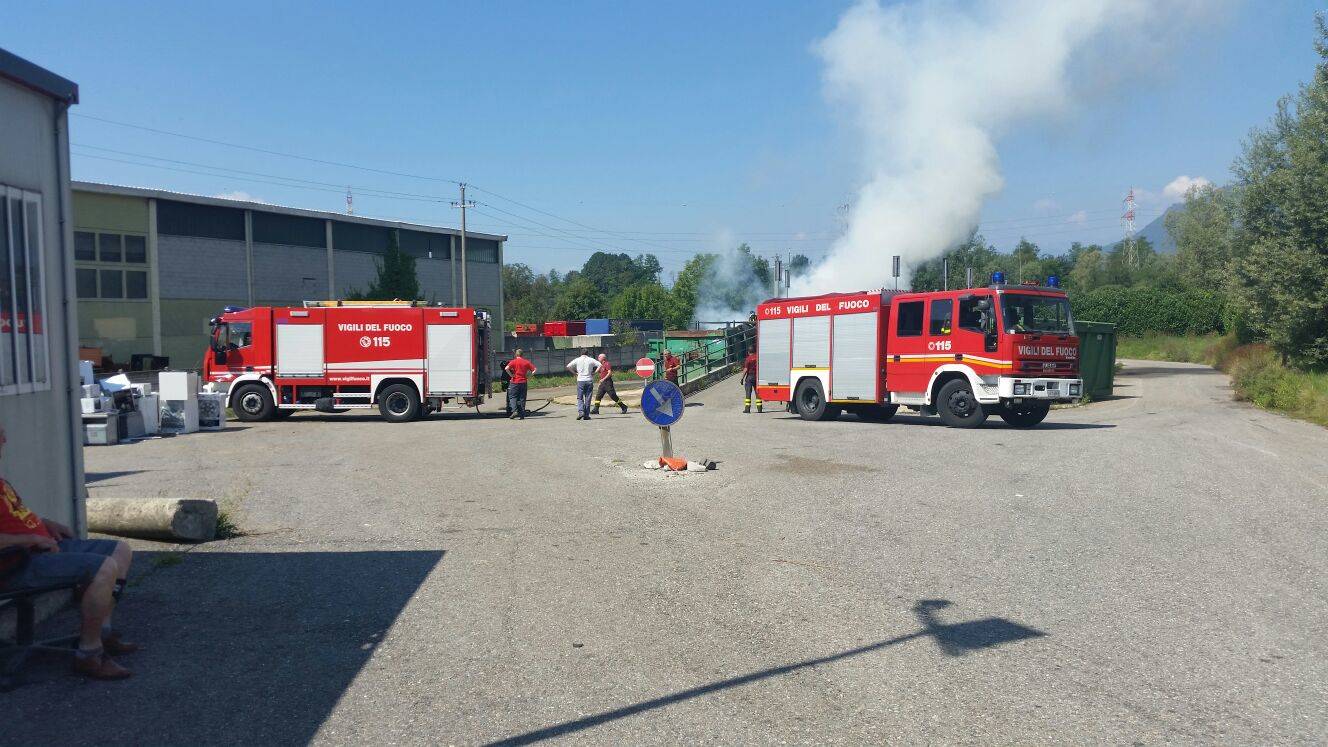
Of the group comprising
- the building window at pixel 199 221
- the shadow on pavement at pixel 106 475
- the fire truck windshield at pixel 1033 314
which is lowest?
the shadow on pavement at pixel 106 475

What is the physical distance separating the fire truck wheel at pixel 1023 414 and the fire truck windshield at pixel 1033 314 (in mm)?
1538

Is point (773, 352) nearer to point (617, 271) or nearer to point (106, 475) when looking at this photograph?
point (106, 475)

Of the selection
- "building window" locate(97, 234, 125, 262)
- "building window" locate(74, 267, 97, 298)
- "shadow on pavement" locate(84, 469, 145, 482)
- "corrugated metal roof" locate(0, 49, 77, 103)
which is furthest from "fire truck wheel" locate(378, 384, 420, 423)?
"building window" locate(97, 234, 125, 262)

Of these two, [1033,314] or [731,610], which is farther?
[1033,314]

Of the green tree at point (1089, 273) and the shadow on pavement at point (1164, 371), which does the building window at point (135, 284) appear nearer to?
the shadow on pavement at point (1164, 371)

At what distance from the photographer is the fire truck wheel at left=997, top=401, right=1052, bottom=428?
18.2m

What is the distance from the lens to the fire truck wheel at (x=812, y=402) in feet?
69.9

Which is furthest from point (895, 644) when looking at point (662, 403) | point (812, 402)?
point (812, 402)

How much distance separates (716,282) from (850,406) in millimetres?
48035

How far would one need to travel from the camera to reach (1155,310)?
5675cm

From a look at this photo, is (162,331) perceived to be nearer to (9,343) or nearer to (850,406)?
(850,406)

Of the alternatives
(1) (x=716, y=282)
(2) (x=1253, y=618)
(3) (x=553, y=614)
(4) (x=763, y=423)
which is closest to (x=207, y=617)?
(3) (x=553, y=614)

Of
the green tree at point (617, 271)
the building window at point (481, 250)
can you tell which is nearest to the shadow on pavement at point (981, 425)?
the building window at point (481, 250)

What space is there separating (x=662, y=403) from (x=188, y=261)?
132ft
